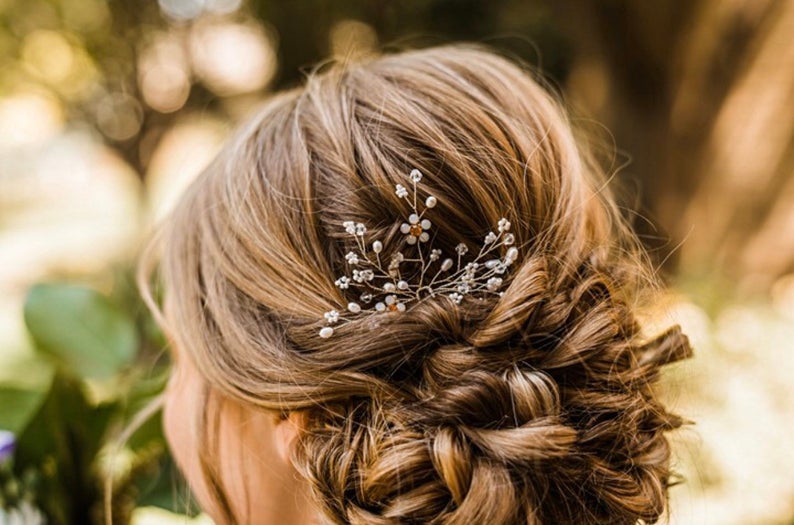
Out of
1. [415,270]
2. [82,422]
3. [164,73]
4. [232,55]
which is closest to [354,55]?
[415,270]

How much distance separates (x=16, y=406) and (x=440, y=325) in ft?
2.20

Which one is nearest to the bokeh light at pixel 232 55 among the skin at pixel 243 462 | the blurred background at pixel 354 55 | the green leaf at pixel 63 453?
the blurred background at pixel 354 55

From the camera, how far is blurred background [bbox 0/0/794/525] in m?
1.01

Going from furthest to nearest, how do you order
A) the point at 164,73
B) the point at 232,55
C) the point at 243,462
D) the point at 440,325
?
the point at 232,55 < the point at 164,73 < the point at 243,462 < the point at 440,325

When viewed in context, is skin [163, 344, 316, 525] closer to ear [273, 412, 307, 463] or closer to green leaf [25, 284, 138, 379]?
ear [273, 412, 307, 463]

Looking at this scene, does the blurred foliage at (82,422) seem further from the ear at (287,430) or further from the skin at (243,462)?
the ear at (287,430)

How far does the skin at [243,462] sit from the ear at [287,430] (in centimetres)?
2

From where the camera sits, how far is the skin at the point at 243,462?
0.80 m

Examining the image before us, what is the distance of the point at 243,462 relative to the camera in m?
0.82

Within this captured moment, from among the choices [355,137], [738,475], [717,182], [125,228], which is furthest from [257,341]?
[125,228]

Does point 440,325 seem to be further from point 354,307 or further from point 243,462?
point 243,462

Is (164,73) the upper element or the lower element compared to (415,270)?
lower

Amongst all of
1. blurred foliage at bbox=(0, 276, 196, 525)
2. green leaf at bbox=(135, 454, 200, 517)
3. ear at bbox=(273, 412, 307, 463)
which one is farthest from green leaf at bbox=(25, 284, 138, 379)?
ear at bbox=(273, 412, 307, 463)

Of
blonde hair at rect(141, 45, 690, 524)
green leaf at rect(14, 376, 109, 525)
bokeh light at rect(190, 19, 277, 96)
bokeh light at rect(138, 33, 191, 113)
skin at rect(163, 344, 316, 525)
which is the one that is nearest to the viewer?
blonde hair at rect(141, 45, 690, 524)
